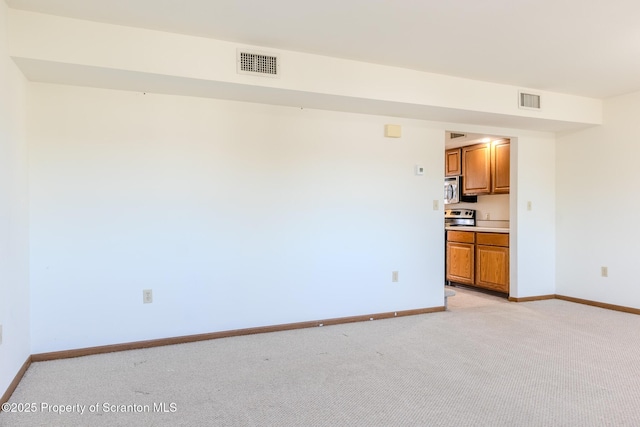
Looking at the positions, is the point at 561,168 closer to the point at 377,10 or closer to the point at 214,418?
the point at 377,10

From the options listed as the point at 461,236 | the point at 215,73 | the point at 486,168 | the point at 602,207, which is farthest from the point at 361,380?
the point at 486,168

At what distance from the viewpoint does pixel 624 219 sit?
13.7 ft

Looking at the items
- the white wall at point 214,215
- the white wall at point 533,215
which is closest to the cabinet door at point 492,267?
the white wall at point 533,215

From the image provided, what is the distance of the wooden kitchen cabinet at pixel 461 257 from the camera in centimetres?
521

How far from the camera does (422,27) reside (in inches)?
104

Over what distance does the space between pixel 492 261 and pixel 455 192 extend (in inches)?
50.1

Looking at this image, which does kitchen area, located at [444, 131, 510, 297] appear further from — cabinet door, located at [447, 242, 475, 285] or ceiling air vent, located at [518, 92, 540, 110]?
ceiling air vent, located at [518, 92, 540, 110]

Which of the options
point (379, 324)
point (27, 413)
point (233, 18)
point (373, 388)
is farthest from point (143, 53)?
point (379, 324)

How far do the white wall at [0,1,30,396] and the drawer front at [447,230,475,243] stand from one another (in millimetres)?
4699

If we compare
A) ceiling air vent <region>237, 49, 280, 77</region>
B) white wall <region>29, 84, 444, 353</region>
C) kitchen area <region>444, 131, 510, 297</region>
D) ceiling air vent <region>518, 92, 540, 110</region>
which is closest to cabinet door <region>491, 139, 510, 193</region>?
kitchen area <region>444, 131, 510, 297</region>

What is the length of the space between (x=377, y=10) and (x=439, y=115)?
5.42 ft

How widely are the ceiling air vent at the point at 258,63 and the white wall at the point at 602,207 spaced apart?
3.67 m

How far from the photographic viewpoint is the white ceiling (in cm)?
234

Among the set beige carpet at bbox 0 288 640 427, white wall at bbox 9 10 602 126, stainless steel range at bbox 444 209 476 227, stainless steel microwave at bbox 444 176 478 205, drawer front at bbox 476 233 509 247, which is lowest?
beige carpet at bbox 0 288 640 427
